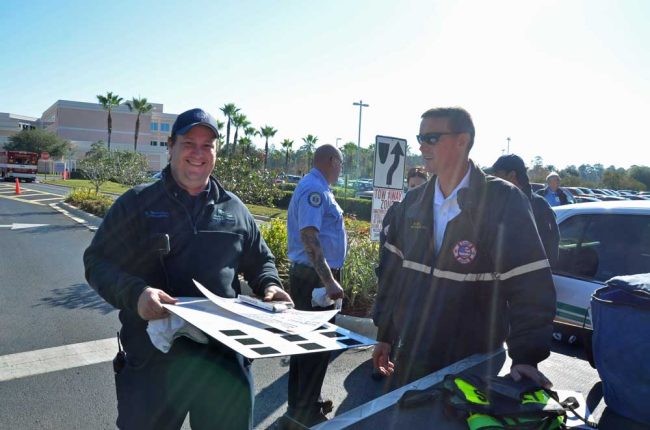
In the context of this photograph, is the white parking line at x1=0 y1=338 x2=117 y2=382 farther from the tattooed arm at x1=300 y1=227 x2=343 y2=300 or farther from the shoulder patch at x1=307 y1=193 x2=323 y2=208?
the shoulder patch at x1=307 y1=193 x2=323 y2=208

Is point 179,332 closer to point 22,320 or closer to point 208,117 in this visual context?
point 208,117

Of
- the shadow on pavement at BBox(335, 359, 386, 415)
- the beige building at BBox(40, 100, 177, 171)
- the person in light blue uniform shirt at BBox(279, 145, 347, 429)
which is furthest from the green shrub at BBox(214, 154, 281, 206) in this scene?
the beige building at BBox(40, 100, 177, 171)

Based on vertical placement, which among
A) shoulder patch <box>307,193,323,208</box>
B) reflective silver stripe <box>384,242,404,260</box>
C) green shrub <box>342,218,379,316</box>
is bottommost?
green shrub <box>342,218,379,316</box>

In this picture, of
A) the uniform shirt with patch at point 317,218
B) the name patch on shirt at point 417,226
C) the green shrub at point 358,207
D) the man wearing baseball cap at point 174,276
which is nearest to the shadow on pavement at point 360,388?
the uniform shirt with patch at point 317,218

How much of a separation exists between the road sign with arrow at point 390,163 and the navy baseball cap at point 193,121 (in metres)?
4.21

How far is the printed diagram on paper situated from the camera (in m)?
1.66

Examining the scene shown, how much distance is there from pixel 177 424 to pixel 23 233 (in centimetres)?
1290

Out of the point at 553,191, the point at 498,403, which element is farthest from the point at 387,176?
the point at 553,191

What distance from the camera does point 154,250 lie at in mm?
2156

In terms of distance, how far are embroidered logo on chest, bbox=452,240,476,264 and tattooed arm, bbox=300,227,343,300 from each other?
1676 millimetres

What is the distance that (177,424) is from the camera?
86.8 inches

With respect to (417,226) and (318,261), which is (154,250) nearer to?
(417,226)

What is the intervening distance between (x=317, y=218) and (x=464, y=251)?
5.89ft

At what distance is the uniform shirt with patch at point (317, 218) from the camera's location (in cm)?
386
